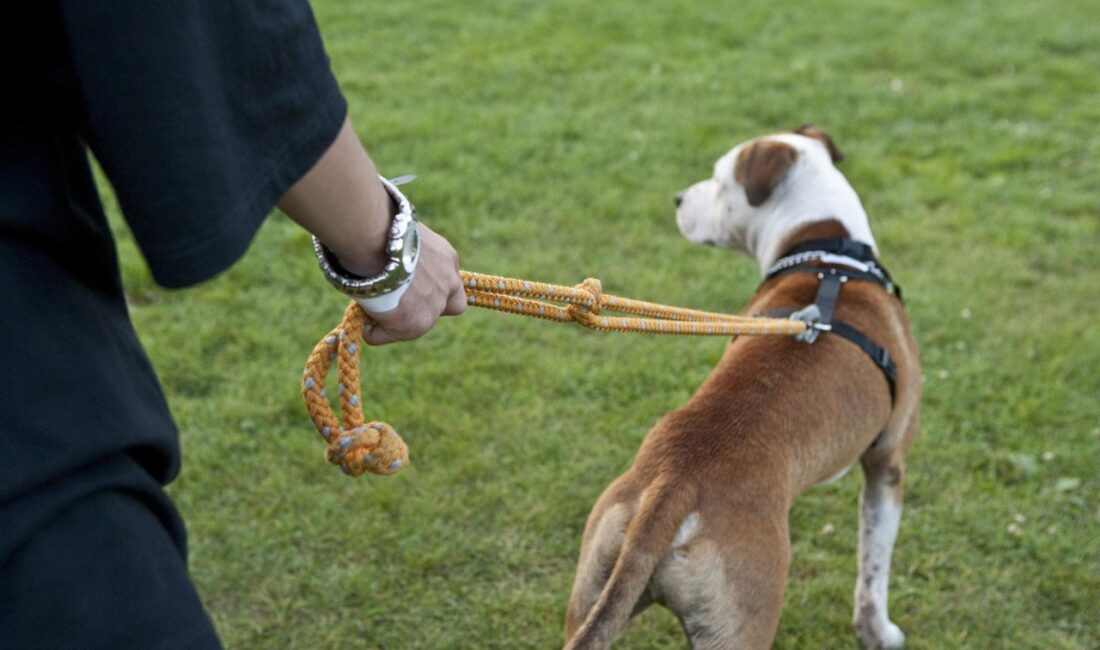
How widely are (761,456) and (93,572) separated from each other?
192cm

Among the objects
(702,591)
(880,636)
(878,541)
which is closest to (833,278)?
(878,541)

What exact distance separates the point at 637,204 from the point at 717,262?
732 millimetres

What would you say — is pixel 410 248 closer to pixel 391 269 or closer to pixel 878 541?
pixel 391 269

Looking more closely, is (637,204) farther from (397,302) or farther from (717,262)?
(397,302)

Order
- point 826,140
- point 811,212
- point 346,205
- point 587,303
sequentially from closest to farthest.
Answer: point 346,205 → point 587,303 → point 811,212 → point 826,140

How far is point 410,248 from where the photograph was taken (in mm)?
1515

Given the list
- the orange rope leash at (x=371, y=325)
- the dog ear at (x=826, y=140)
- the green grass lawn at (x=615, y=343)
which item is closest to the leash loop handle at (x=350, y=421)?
the orange rope leash at (x=371, y=325)

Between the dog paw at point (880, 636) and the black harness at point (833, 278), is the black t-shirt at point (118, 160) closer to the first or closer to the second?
the black harness at point (833, 278)

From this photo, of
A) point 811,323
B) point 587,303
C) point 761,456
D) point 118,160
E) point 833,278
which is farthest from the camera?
point 833,278

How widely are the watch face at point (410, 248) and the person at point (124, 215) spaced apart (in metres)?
0.19

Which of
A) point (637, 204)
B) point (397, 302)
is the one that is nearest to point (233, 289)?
point (637, 204)

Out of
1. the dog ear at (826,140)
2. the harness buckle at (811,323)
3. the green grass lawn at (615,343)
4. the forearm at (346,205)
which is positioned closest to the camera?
Result: the forearm at (346,205)

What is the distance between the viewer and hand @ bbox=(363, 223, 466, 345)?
157 cm

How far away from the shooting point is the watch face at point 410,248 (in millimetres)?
1502
